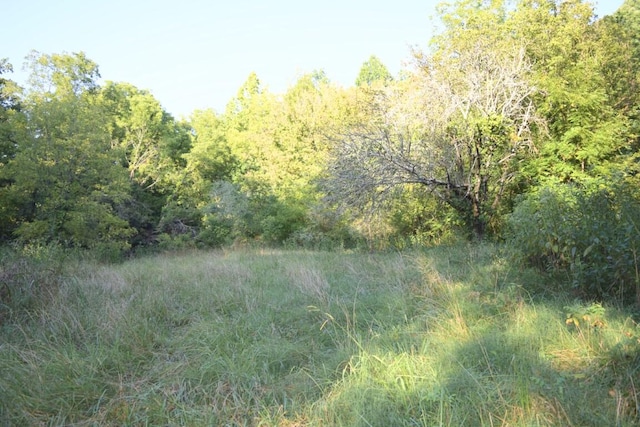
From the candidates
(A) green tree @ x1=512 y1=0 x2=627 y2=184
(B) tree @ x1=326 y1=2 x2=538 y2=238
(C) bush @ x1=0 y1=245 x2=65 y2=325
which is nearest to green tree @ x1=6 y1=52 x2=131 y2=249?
(C) bush @ x1=0 y1=245 x2=65 y2=325

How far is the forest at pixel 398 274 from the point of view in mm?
3033

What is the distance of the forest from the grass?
23 millimetres

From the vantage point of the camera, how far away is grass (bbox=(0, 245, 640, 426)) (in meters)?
2.76

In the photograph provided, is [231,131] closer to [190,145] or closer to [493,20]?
[190,145]

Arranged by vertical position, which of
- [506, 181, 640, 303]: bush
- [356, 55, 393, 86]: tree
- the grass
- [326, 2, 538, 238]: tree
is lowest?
the grass

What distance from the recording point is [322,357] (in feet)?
12.8

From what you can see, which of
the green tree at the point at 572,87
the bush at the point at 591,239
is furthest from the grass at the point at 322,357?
the green tree at the point at 572,87

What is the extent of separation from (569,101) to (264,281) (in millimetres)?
10696

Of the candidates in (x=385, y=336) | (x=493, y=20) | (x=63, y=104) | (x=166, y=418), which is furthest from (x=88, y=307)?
(x=493, y=20)

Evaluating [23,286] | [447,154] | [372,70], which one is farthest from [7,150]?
[372,70]

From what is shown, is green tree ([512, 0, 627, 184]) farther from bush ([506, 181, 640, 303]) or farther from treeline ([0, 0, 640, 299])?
bush ([506, 181, 640, 303])

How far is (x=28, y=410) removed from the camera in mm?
3113

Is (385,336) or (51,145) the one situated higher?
Answer: (51,145)

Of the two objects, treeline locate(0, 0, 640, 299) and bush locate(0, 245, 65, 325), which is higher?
treeline locate(0, 0, 640, 299)
